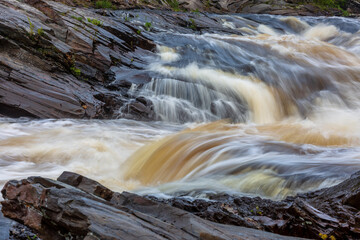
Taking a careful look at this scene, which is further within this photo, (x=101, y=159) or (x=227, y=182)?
(x=101, y=159)

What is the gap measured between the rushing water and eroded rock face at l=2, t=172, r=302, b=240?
1.91 meters

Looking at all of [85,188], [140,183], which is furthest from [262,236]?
[140,183]

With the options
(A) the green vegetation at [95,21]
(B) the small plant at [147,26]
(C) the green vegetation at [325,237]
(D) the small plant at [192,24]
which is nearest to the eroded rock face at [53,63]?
(A) the green vegetation at [95,21]

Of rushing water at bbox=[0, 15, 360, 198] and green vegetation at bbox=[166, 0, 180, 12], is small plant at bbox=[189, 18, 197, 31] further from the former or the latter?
green vegetation at bbox=[166, 0, 180, 12]

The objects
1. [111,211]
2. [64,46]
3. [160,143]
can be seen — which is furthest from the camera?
[64,46]

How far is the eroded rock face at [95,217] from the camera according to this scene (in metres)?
2.48

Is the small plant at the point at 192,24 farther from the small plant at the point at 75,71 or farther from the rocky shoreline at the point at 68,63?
the small plant at the point at 75,71

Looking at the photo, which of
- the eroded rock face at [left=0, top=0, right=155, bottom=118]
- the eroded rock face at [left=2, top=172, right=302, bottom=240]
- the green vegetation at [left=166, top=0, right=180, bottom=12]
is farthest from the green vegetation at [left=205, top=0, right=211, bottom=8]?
the eroded rock face at [left=2, top=172, right=302, bottom=240]

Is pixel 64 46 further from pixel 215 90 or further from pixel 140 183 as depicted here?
pixel 140 183

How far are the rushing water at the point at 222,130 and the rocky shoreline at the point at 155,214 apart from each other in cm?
91

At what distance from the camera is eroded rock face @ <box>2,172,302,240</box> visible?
8.14 ft

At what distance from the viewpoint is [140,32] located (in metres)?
13.5

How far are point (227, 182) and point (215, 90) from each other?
18.0 ft

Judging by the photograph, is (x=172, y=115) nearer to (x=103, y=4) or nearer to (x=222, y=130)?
(x=222, y=130)
